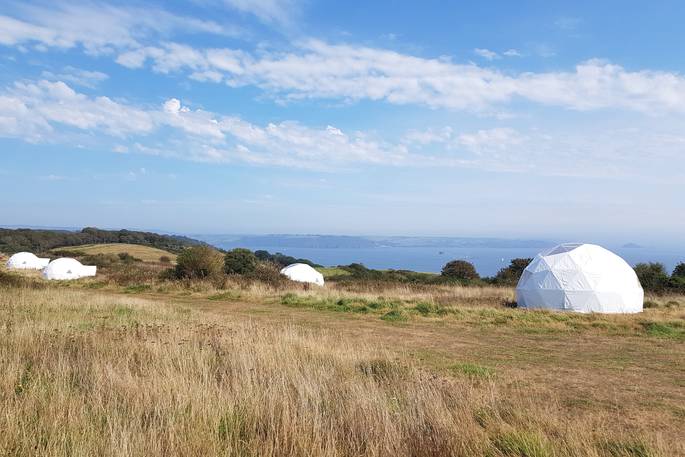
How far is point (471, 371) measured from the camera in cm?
781

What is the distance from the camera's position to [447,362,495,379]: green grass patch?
24.3ft

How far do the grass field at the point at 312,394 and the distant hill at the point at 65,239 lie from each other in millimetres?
77969

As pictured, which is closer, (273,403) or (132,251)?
(273,403)

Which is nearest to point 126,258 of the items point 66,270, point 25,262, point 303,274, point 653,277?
point 25,262

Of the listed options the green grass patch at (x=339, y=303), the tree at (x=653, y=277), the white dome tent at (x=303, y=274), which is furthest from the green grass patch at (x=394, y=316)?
the tree at (x=653, y=277)

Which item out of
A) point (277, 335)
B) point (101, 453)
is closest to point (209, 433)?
point (101, 453)

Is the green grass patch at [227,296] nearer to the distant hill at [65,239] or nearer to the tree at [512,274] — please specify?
the tree at [512,274]

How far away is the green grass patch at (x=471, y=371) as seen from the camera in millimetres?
7406

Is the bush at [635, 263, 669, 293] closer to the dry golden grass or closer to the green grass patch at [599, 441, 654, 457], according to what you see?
the dry golden grass

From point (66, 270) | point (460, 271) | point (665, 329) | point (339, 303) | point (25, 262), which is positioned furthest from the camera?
point (25, 262)

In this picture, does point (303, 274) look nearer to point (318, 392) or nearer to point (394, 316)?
point (394, 316)

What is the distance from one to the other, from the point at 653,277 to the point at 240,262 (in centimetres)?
2719

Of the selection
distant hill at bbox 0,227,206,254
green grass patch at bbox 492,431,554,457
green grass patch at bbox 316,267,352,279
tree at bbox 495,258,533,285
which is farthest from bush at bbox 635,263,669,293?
distant hill at bbox 0,227,206,254

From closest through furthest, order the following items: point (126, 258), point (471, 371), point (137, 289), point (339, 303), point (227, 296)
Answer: point (471, 371), point (339, 303), point (227, 296), point (137, 289), point (126, 258)
